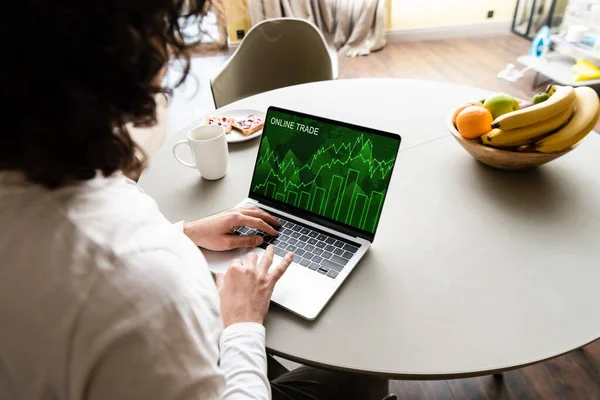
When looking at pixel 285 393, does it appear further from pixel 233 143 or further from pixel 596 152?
pixel 596 152

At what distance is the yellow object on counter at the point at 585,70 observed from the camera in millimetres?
3023

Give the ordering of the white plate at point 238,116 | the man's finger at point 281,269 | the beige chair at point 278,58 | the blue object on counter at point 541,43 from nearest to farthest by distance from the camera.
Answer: the man's finger at point 281,269 → the white plate at point 238,116 → the beige chair at point 278,58 → the blue object on counter at point 541,43

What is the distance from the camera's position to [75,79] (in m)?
0.46

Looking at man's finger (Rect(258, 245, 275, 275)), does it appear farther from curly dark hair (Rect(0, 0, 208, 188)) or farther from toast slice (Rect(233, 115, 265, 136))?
toast slice (Rect(233, 115, 265, 136))

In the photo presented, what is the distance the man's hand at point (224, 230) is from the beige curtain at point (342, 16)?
11.7 ft

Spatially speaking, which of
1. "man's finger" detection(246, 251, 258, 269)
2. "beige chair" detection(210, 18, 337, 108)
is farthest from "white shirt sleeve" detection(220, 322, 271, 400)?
"beige chair" detection(210, 18, 337, 108)

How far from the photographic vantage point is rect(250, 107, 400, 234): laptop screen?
84 cm

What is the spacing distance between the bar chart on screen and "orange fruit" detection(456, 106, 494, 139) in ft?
0.99

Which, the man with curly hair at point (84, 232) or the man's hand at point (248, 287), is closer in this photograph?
the man with curly hair at point (84, 232)

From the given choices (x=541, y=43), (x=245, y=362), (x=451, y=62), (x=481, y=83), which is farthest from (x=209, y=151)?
(x=451, y=62)

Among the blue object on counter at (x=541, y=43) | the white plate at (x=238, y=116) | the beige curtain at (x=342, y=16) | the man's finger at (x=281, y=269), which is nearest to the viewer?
Result: the man's finger at (x=281, y=269)

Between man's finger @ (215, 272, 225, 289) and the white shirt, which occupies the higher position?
the white shirt

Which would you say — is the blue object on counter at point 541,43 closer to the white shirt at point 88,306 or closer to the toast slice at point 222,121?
the toast slice at point 222,121

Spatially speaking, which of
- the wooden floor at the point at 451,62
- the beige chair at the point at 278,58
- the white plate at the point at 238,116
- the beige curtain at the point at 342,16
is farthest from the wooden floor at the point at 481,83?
the beige chair at the point at 278,58
